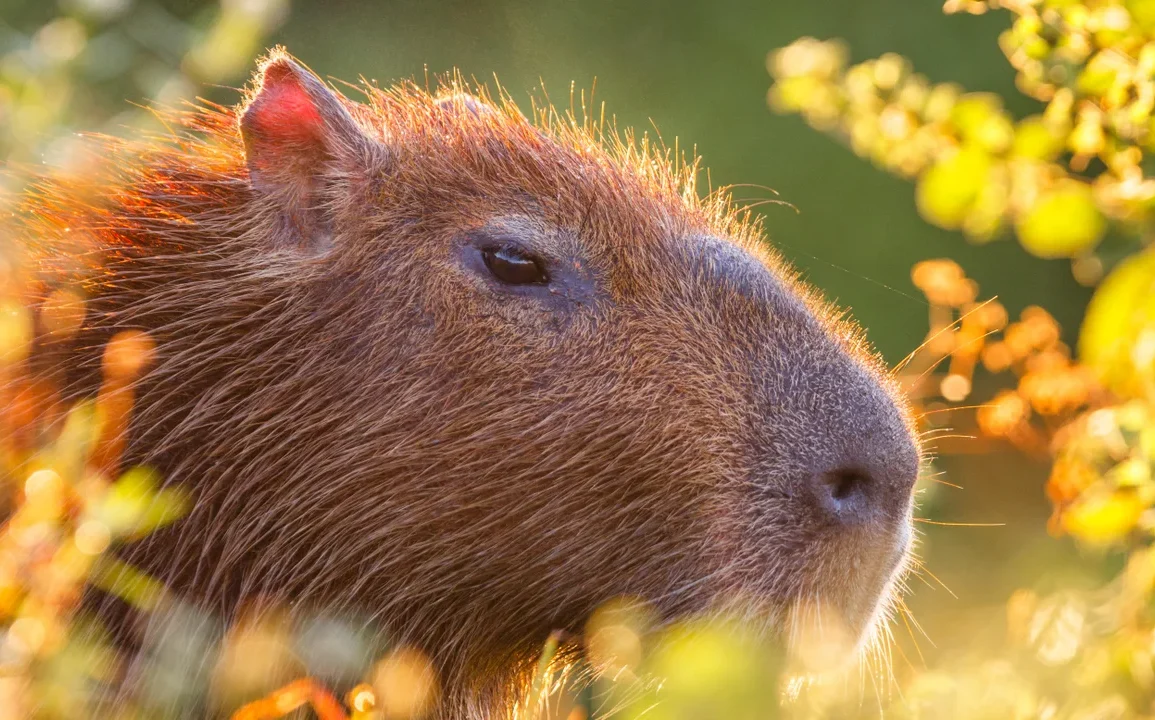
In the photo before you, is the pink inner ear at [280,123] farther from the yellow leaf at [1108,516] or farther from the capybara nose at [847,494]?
the yellow leaf at [1108,516]

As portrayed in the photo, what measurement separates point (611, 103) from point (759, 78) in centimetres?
106

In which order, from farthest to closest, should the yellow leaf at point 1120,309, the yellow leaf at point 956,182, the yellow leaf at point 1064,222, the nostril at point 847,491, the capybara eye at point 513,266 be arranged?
the capybara eye at point 513,266 < the nostril at point 847,491 < the yellow leaf at point 956,182 < the yellow leaf at point 1064,222 < the yellow leaf at point 1120,309

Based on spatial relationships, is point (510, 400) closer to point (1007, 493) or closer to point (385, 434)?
point (385, 434)

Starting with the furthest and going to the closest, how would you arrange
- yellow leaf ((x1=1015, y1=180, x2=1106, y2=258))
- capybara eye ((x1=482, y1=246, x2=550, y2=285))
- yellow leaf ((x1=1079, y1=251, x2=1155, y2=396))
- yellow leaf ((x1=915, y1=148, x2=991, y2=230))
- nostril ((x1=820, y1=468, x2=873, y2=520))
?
capybara eye ((x1=482, y1=246, x2=550, y2=285)) → nostril ((x1=820, y1=468, x2=873, y2=520)) → yellow leaf ((x1=915, y1=148, x2=991, y2=230)) → yellow leaf ((x1=1015, y1=180, x2=1106, y2=258)) → yellow leaf ((x1=1079, y1=251, x2=1155, y2=396))

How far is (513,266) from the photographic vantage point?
2.15 metres

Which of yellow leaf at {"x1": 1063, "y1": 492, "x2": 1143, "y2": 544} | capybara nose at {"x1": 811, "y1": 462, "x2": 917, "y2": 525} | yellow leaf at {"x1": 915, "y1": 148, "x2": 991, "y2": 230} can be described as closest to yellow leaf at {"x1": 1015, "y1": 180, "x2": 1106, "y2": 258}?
yellow leaf at {"x1": 915, "y1": 148, "x2": 991, "y2": 230}

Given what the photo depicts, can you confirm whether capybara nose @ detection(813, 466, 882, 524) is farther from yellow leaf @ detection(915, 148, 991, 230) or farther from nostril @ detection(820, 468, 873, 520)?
yellow leaf @ detection(915, 148, 991, 230)

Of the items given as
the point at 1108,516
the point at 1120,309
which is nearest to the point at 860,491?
the point at 1108,516

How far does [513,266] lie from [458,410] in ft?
0.92

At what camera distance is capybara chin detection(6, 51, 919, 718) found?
6.64ft

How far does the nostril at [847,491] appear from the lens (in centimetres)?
201

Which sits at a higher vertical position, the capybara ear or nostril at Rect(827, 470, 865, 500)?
the capybara ear

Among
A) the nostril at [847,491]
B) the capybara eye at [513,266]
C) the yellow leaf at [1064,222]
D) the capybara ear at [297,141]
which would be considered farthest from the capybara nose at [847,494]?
the capybara ear at [297,141]

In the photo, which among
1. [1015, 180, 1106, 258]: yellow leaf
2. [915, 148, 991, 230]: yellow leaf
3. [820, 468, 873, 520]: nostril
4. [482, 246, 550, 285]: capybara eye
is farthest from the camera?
[482, 246, 550, 285]: capybara eye
